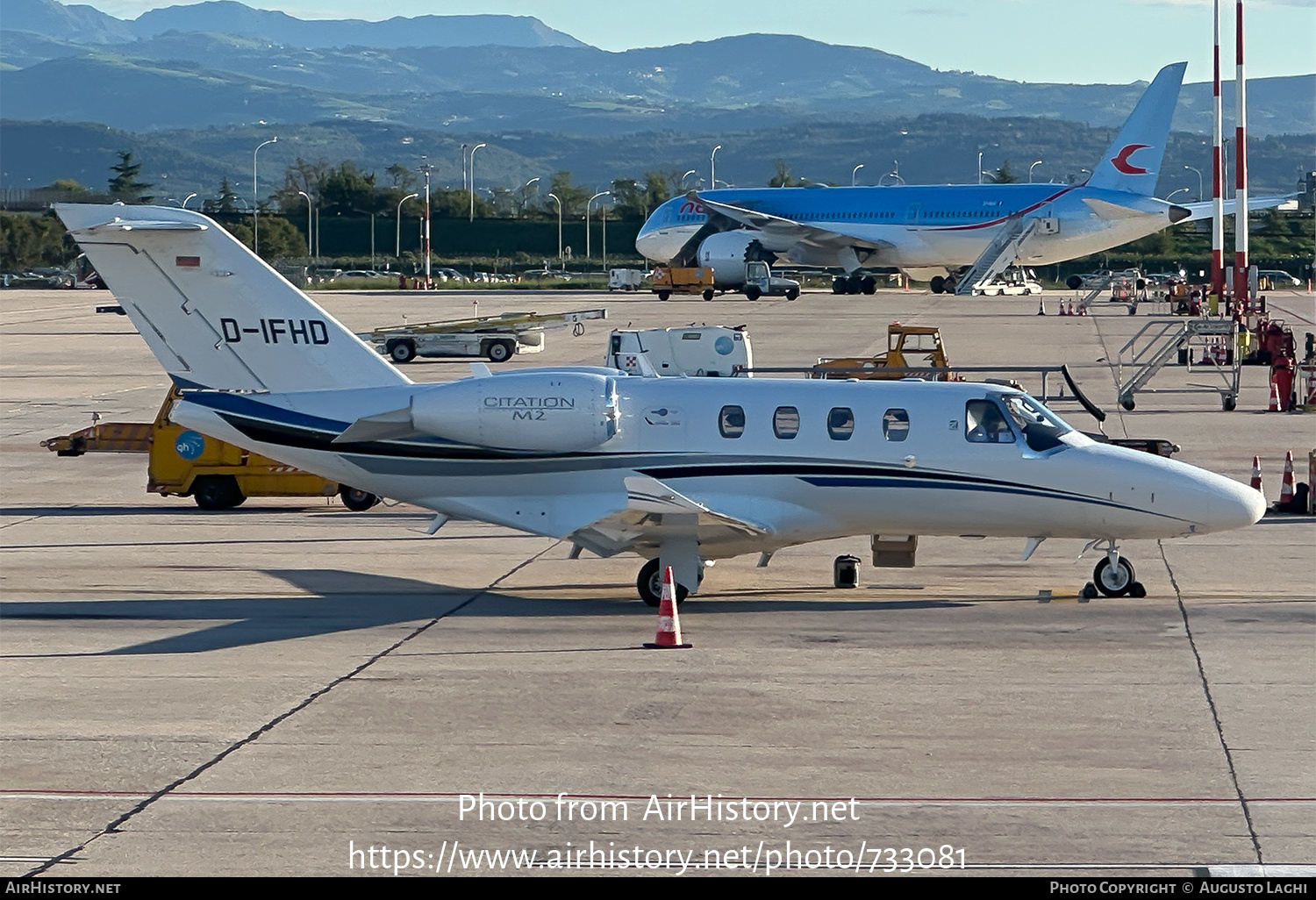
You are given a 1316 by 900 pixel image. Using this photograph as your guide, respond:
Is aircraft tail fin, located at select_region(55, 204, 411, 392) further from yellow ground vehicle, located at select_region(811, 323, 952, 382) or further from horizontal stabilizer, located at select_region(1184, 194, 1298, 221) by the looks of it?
horizontal stabilizer, located at select_region(1184, 194, 1298, 221)

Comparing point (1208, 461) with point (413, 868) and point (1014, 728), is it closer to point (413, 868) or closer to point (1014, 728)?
point (1014, 728)

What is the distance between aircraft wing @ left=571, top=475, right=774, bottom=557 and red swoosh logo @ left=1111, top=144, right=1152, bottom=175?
61.9 m

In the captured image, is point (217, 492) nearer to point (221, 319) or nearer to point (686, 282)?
point (221, 319)

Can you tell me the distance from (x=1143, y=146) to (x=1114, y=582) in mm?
60842

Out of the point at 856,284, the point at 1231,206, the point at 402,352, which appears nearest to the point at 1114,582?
the point at 402,352

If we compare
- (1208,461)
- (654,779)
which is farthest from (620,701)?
(1208,461)

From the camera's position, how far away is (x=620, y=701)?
13.4 meters

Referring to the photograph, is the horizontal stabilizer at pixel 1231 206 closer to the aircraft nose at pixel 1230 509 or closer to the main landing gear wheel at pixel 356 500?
the main landing gear wheel at pixel 356 500

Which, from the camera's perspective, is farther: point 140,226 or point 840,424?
point 140,226

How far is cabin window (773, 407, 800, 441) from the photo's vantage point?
17891 mm

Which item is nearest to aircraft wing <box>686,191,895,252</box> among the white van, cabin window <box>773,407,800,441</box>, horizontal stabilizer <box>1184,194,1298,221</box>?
horizontal stabilizer <box>1184,194,1298,221</box>

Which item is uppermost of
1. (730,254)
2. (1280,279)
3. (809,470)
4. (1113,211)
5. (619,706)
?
(1113,211)

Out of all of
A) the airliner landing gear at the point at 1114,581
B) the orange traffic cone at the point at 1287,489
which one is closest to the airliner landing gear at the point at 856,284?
the orange traffic cone at the point at 1287,489

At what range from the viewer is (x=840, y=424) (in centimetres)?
1794
